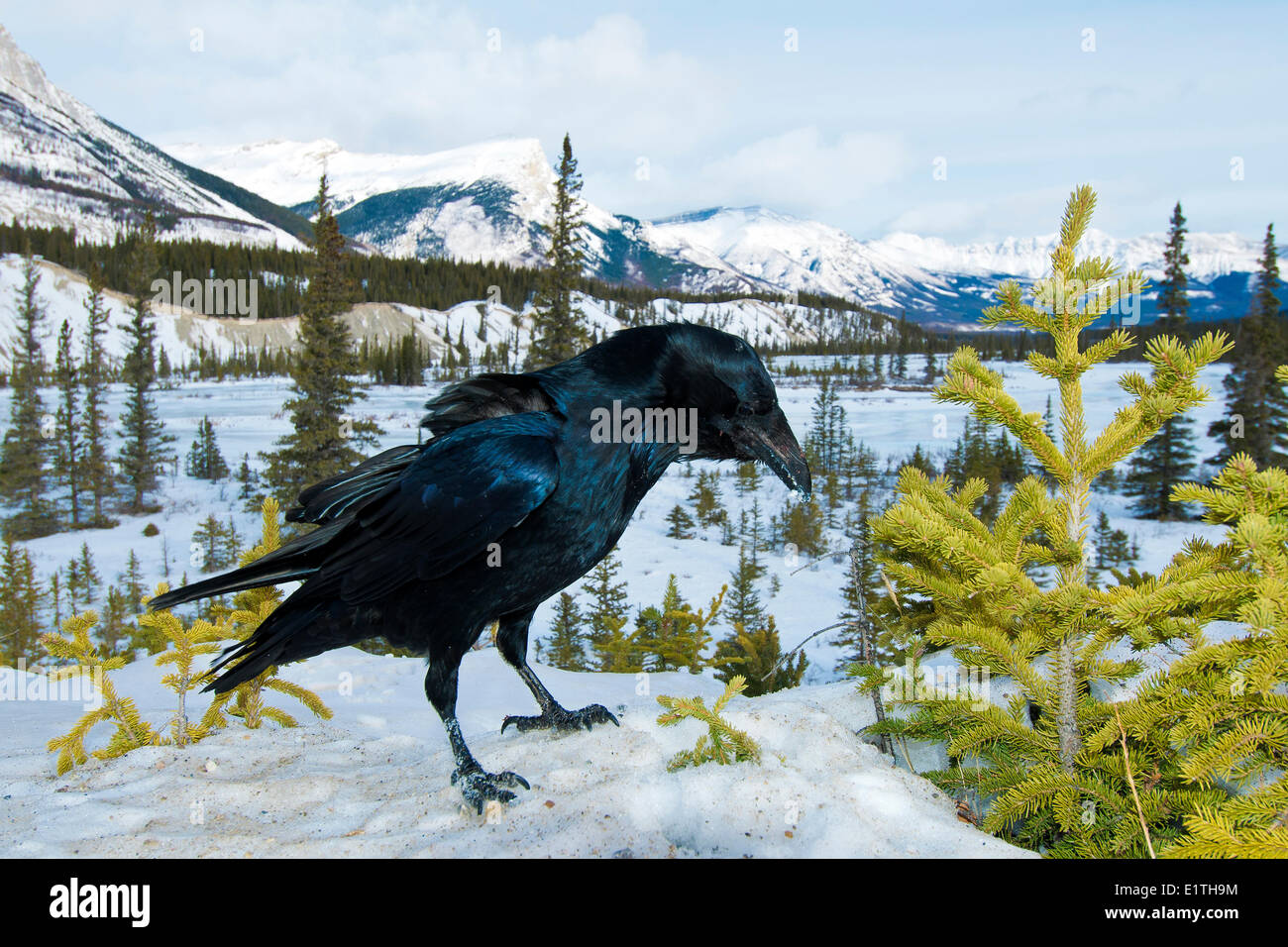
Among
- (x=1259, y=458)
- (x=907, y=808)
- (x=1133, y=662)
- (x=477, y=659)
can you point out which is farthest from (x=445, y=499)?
(x=1259, y=458)

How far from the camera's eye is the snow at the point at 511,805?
244 cm

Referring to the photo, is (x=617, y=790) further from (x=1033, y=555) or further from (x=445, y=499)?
A: (x=1033, y=555)

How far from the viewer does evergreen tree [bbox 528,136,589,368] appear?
17.9 m

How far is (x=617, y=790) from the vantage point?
273 cm

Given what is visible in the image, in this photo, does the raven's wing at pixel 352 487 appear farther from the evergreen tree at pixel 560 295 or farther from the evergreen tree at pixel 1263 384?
the evergreen tree at pixel 1263 384

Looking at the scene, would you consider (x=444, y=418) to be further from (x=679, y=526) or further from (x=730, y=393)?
(x=679, y=526)

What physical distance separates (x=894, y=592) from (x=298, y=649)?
9.17 feet

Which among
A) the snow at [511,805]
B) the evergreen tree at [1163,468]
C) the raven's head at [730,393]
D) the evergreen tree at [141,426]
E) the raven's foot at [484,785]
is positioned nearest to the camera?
the snow at [511,805]

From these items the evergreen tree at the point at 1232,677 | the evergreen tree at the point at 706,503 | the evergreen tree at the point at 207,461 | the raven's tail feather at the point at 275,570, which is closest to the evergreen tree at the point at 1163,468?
the evergreen tree at the point at 706,503

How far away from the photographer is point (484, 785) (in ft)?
9.19

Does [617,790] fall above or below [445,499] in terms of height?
below

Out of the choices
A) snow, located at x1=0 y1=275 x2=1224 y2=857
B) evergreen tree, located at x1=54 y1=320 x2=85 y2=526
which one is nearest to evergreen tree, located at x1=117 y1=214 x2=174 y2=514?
evergreen tree, located at x1=54 y1=320 x2=85 y2=526
